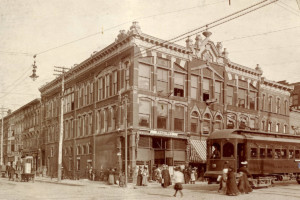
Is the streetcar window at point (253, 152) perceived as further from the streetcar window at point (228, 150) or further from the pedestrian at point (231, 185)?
the pedestrian at point (231, 185)

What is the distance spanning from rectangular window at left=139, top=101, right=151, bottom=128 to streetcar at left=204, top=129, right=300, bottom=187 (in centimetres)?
904

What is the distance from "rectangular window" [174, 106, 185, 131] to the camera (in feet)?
115

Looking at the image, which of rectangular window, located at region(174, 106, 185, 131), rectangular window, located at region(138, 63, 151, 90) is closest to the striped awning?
rectangular window, located at region(174, 106, 185, 131)

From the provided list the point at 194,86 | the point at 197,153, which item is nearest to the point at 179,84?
the point at 194,86

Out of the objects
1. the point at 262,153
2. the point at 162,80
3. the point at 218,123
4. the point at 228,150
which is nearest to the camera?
the point at 228,150

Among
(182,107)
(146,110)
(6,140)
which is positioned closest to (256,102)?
(182,107)

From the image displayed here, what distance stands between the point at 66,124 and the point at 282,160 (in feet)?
86.2

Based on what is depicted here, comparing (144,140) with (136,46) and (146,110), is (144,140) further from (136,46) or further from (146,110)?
(136,46)

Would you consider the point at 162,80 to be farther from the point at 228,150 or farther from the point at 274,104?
the point at 274,104

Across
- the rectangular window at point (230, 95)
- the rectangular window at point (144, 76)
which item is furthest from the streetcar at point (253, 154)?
the rectangular window at point (230, 95)

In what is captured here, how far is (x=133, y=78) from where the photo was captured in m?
32.4

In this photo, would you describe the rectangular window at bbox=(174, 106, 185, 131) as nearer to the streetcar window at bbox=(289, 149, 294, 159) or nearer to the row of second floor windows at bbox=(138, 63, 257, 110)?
the row of second floor windows at bbox=(138, 63, 257, 110)

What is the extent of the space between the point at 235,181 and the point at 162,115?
14991 millimetres

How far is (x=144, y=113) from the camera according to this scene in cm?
3300
